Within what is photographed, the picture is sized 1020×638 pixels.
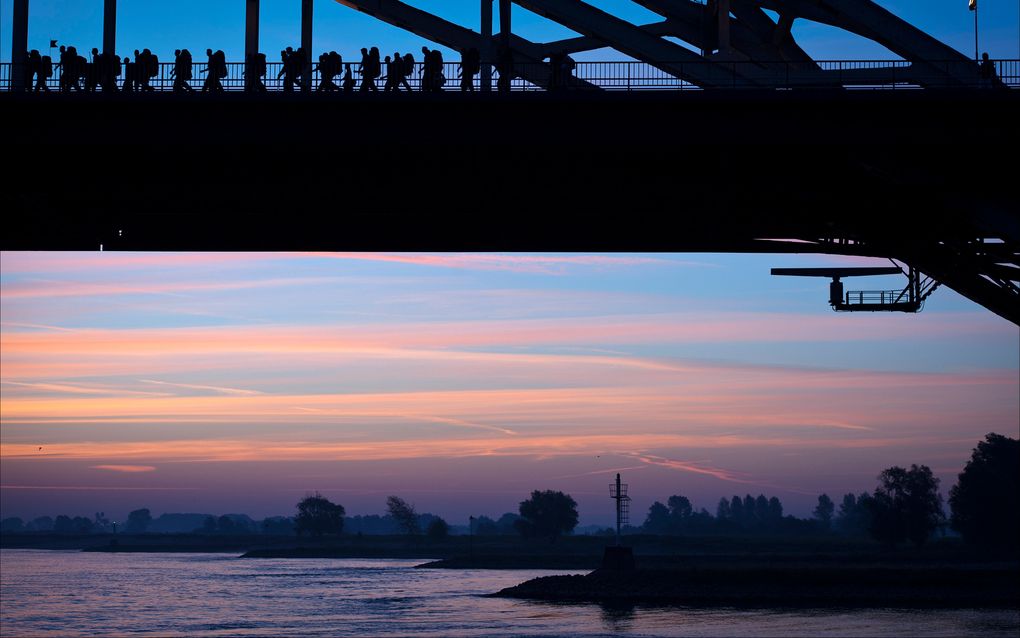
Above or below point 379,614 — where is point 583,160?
above

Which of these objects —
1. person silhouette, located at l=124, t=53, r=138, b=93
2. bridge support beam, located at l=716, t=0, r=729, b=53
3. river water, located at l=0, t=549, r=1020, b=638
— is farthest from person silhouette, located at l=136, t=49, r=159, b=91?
river water, located at l=0, t=549, r=1020, b=638

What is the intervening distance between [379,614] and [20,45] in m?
58.9

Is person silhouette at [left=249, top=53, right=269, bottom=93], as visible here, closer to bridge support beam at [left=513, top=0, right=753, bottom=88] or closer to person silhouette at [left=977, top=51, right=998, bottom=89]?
bridge support beam at [left=513, top=0, right=753, bottom=88]

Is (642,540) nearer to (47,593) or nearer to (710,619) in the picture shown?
(47,593)

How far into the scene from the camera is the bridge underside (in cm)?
3153

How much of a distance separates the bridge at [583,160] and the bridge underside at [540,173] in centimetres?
7

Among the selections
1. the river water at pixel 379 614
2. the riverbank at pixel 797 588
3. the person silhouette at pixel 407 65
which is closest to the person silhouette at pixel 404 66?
the person silhouette at pixel 407 65

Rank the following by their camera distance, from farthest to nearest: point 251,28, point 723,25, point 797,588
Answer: point 797,588 < point 251,28 < point 723,25

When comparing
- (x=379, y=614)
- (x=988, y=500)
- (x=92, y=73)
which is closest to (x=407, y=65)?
(x=92, y=73)

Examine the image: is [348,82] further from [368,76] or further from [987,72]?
[987,72]

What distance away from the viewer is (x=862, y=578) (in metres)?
88.8

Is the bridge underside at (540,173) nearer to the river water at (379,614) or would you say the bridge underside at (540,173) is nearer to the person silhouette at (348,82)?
the person silhouette at (348,82)

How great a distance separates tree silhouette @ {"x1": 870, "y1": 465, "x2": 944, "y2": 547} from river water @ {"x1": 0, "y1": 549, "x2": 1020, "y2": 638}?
40.1 meters

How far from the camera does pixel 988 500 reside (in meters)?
121
